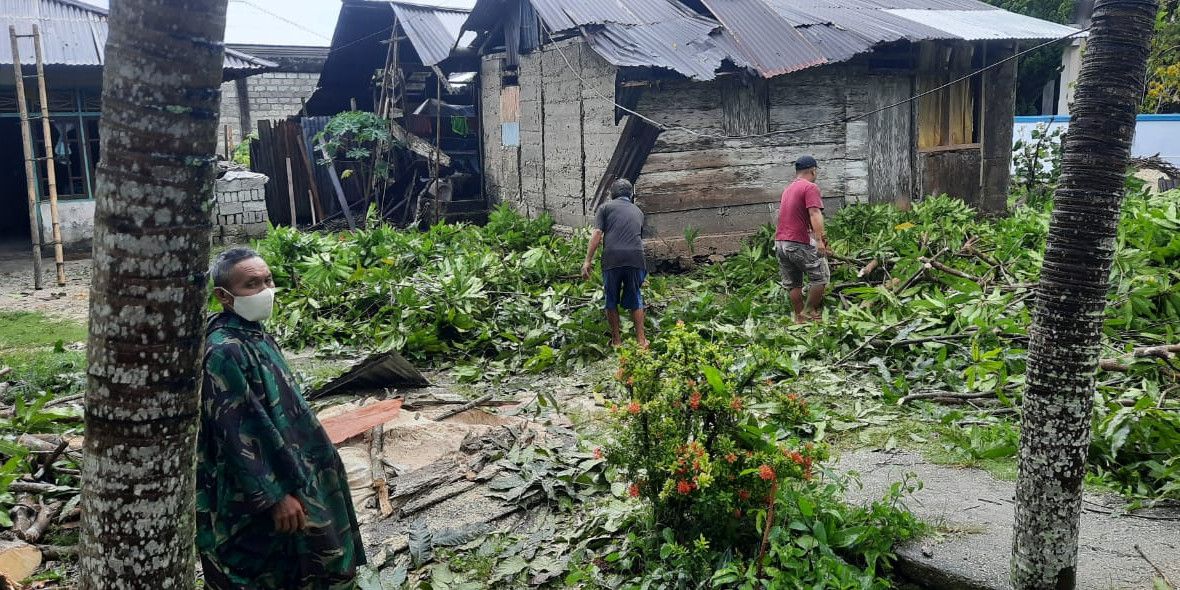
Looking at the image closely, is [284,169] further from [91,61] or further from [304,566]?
[304,566]

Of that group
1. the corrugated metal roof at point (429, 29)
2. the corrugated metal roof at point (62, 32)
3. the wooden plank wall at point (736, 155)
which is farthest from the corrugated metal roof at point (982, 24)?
the corrugated metal roof at point (62, 32)

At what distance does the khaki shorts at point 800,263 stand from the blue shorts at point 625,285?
147cm

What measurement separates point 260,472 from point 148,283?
51.4 inches

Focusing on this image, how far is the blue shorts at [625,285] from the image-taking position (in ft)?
27.2

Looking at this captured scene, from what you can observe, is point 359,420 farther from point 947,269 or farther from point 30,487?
point 947,269

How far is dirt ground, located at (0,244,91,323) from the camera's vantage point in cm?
1090

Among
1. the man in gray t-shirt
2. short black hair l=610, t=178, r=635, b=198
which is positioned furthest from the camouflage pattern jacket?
short black hair l=610, t=178, r=635, b=198

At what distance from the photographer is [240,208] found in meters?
16.2

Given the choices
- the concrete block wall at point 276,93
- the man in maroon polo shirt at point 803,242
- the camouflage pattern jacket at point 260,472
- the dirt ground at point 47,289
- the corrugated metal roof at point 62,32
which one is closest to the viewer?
the camouflage pattern jacket at point 260,472

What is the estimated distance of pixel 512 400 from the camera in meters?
7.20

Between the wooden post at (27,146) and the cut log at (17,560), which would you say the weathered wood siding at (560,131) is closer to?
the wooden post at (27,146)

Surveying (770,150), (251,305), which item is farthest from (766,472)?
(770,150)

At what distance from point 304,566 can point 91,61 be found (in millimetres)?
12767

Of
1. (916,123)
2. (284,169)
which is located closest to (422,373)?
(916,123)
